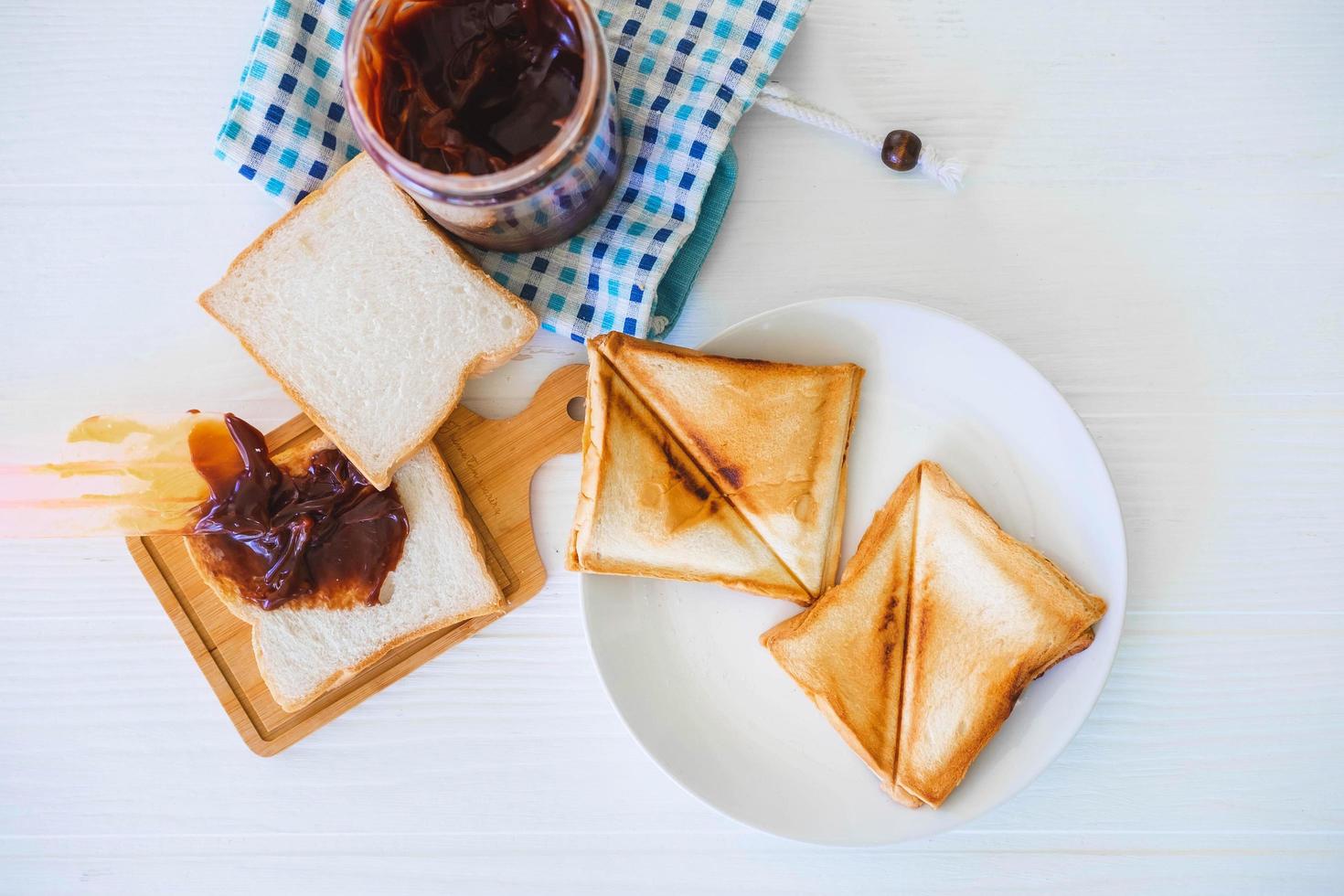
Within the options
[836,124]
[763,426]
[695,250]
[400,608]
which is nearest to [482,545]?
[400,608]

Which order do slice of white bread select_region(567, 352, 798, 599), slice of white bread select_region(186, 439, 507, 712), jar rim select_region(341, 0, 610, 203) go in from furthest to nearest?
slice of white bread select_region(186, 439, 507, 712), slice of white bread select_region(567, 352, 798, 599), jar rim select_region(341, 0, 610, 203)

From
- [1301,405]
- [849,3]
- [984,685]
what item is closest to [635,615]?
[984,685]

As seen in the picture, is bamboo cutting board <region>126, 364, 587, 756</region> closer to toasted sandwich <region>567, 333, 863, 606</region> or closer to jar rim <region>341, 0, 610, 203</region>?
toasted sandwich <region>567, 333, 863, 606</region>

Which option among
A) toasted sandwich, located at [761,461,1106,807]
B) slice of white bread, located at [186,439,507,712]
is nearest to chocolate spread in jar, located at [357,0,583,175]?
slice of white bread, located at [186,439,507,712]

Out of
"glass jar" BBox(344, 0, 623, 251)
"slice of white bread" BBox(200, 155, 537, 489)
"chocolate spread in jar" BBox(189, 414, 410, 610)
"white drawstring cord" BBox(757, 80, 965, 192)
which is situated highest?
"glass jar" BBox(344, 0, 623, 251)

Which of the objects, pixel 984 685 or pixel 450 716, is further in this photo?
pixel 450 716

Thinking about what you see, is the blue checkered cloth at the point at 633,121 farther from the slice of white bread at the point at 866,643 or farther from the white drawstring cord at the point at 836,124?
the slice of white bread at the point at 866,643

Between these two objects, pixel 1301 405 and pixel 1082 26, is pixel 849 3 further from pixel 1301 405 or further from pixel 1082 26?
pixel 1301 405
